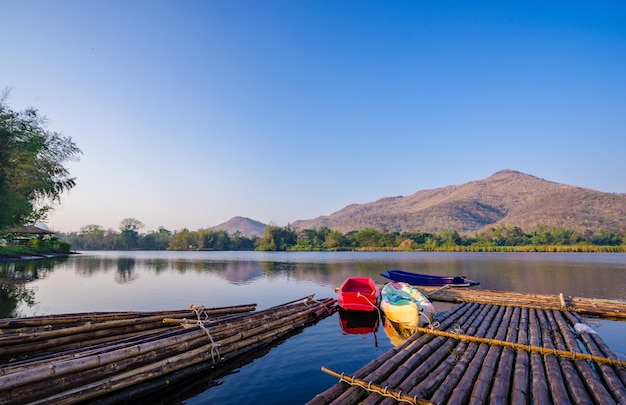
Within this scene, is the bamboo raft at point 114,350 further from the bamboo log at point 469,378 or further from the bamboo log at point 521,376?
the bamboo log at point 521,376

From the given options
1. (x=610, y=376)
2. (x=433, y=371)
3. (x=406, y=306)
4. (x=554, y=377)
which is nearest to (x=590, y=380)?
(x=554, y=377)

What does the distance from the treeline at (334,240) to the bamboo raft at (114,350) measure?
99460 millimetres

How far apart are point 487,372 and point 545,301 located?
13758 millimetres

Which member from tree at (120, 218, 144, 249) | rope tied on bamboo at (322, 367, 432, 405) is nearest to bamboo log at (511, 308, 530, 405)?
rope tied on bamboo at (322, 367, 432, 405)

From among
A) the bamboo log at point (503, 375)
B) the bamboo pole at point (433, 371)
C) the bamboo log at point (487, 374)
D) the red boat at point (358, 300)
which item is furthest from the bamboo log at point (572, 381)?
the red boat at point (358, 300)

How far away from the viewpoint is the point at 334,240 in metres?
128

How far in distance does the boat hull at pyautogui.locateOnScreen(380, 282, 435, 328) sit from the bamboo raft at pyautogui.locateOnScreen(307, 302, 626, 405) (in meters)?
1.05

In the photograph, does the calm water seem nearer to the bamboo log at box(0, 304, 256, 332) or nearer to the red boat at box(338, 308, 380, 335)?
the red boat at box(338, 308, 380, 335)

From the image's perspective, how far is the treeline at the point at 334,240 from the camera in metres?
112

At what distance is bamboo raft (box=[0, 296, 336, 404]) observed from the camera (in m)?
5.86

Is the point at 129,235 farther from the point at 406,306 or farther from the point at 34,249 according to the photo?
the point at 406,306

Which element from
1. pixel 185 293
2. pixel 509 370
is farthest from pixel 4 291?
pixel 509 370

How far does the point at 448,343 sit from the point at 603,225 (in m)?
200

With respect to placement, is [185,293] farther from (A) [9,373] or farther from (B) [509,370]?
(B) [509,370]
